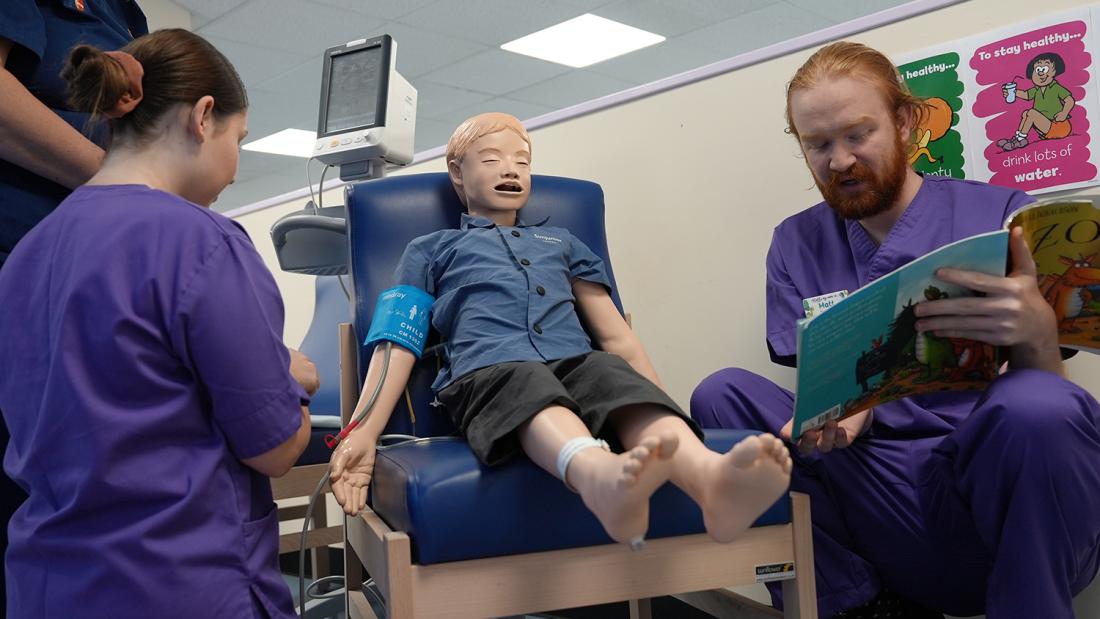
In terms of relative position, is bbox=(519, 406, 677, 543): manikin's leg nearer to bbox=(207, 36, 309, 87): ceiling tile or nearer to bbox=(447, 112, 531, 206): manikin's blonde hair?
bbox=(447, 112, 531, 206): manikin's blonde hair

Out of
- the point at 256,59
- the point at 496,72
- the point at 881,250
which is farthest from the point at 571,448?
the point at 496,72

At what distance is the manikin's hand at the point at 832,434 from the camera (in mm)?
1104

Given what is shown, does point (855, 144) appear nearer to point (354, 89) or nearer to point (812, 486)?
point (812, 486)

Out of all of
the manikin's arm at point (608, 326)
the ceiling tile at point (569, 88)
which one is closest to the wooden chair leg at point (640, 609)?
the manikin's arm at point (608, 326)

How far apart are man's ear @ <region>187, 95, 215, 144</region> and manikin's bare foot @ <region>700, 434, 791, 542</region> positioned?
669 millimetres

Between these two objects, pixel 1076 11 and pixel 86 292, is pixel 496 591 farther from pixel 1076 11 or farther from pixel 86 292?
pixel 1076 11

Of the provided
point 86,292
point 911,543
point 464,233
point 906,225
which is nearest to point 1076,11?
point 906,225

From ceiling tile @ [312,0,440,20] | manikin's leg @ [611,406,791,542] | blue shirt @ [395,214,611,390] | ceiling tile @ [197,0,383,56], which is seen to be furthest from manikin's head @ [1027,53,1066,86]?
ceiling tile @ [197,0,383,56]

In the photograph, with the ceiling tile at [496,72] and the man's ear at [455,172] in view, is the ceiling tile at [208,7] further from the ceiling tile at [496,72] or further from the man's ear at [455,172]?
the man's ear at [455,172]

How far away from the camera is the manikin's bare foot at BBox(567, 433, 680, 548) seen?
784mm

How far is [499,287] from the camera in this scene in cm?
135

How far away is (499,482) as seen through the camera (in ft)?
3.16

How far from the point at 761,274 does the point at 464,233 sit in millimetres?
634

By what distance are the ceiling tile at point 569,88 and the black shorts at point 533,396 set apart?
14.5ft
